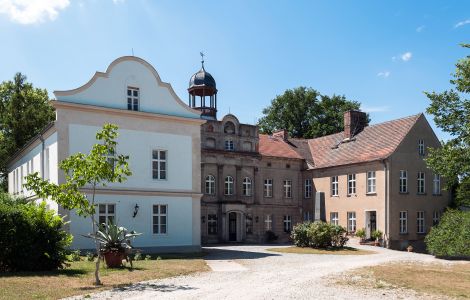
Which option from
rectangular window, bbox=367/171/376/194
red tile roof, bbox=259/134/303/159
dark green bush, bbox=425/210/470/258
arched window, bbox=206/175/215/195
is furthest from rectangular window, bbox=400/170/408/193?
arched window, bbox=206/175/215/195

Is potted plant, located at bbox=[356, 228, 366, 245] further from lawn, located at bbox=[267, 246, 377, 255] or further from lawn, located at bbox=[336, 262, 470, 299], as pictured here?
lawn, located at bbox=[336, 262, 470, 299]

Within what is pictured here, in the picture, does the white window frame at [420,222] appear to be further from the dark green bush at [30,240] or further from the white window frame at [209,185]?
the dark green bush at [30,240]

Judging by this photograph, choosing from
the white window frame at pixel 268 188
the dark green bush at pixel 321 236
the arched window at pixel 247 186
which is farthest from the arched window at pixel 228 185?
the dark green bush at pixel 321 236

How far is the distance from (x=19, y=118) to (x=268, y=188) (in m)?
21.8

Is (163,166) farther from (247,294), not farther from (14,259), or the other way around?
(247,294)

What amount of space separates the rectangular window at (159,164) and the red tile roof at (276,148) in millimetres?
15540

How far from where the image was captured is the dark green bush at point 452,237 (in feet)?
83.7

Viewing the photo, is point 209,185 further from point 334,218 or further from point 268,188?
point 334,218

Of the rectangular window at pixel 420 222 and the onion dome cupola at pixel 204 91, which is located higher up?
the onion dome cupola at pixel 204 91

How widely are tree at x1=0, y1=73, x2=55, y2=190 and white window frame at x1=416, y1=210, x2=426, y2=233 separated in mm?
30216

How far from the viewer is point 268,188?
133 ft

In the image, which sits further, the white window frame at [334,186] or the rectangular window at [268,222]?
the rectangular window at [268,222]

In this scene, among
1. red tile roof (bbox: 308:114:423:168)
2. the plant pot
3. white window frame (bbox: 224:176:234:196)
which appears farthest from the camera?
white window frame (bbox: 224:176:234:196)

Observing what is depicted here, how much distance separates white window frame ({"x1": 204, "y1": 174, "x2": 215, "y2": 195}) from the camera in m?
37.7
